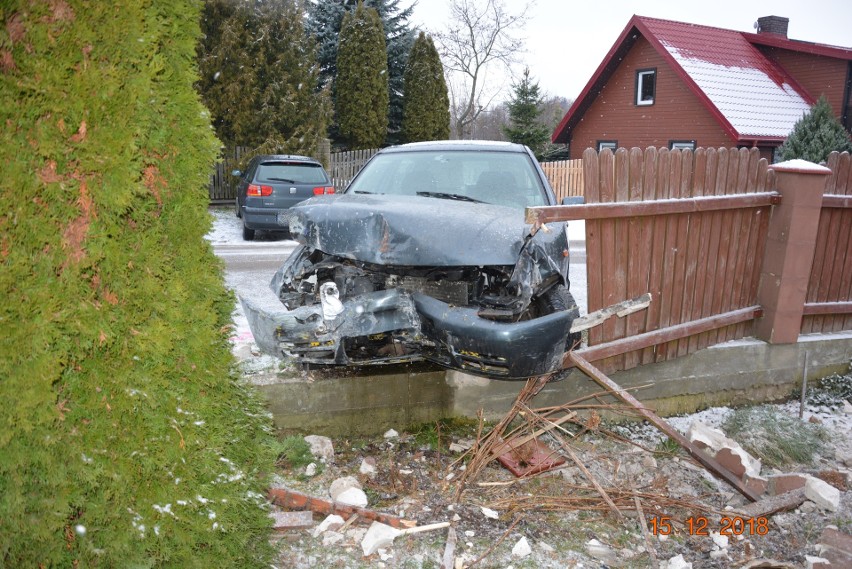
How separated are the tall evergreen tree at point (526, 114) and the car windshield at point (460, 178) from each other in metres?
20.3

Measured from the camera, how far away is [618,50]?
828 inches

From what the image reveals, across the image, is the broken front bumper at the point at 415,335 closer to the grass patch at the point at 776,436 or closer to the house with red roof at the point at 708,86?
the grass patch at the point at 776,436

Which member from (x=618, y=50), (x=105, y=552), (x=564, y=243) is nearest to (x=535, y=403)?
(x=564, y=243)

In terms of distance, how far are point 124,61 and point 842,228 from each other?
251 inches

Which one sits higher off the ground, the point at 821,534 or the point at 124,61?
the point at 124,61

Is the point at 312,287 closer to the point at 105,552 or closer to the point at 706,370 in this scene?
the point at 105,552

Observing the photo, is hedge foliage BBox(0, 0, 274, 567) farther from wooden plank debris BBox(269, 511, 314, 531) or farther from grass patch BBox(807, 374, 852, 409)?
grass patch BBox(807, 374, 852, 409)

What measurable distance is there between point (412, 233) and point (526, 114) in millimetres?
22614

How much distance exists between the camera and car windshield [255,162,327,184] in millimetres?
11266

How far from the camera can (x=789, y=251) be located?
538 cm

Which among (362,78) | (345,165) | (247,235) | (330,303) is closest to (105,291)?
(330,303)

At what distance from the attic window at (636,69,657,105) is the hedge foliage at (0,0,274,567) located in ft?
70.4

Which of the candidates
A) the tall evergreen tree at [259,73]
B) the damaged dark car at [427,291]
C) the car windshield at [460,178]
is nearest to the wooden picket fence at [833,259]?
the car windshield at [460,178]

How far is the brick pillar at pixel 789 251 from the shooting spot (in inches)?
209
